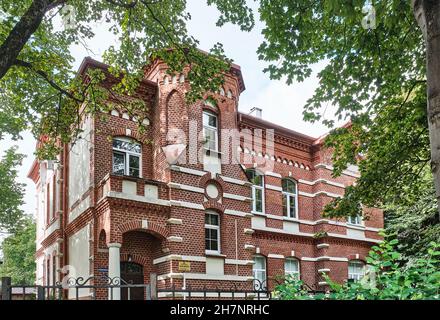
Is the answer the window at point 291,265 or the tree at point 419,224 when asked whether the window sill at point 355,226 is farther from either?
the window at point 291,265

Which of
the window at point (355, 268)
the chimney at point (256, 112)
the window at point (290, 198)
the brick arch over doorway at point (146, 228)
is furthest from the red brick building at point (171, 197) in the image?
the window at point (355, 268)

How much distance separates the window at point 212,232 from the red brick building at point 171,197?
0.03 m

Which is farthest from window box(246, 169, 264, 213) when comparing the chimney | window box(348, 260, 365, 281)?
window box(348, 260, 365, 281)

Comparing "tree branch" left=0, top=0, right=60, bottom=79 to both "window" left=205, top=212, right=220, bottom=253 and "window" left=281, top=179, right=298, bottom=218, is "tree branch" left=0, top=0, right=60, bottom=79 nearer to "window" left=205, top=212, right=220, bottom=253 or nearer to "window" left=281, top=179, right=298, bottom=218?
"window" left=205, top=212, right=220, bottom=253

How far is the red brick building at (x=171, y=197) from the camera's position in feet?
42.6

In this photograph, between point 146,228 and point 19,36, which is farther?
point 146,228

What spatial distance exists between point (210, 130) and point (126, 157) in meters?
Answer: 3.14

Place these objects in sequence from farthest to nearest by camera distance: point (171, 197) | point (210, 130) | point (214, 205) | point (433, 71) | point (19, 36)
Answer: point (210, 130), point (214, 205), point (171, 197), point (19, 36), point (433, 71)

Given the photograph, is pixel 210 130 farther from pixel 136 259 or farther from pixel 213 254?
pixel 136 259

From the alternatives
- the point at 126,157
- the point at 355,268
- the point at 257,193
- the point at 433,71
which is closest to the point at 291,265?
the point at 257,193

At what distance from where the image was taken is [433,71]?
321 centimetres
